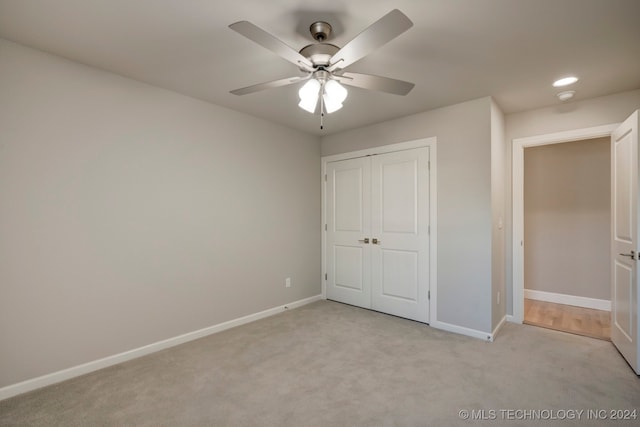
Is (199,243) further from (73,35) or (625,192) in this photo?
(625,192)

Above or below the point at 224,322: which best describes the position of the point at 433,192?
above

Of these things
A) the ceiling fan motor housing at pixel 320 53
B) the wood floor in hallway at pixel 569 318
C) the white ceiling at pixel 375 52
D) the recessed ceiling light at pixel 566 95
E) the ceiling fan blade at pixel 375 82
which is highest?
the white ceiling at pixel 375 52

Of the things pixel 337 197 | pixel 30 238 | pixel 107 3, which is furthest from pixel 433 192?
pixel 30 238

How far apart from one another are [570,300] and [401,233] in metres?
2.64

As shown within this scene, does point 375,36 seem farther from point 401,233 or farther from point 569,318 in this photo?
point 569,318

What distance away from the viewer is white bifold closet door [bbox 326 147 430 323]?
356cm

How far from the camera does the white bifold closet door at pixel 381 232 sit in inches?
140

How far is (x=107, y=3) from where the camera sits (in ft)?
5.68

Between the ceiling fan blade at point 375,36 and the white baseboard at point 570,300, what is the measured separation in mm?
4508

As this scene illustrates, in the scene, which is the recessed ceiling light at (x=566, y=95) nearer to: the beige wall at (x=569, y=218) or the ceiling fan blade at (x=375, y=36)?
the beige wall at (x=569, y=218)

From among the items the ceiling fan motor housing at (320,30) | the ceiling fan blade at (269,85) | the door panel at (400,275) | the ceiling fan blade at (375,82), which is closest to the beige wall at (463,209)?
the door panel at (400,275)

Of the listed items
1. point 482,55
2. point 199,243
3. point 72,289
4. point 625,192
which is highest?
point 482,55

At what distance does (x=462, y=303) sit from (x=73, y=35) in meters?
3.93

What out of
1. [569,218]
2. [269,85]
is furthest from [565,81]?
[269,85]
